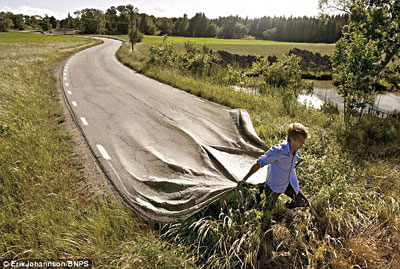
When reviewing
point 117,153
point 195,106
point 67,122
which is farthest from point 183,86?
point 117,153

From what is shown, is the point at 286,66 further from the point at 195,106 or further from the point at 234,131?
the point at 234,131

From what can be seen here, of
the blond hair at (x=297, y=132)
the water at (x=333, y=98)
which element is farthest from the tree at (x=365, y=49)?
the water at (x=333, y=98)

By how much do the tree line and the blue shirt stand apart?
89.7 meters

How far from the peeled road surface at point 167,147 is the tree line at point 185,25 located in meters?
83.4

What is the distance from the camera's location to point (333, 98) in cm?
1862

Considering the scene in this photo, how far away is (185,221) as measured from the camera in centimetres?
356

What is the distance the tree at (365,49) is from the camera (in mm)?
6812

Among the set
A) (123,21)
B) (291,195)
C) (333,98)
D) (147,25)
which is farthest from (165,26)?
(291,195)

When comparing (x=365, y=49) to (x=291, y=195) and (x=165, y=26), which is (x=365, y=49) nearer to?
(x=291, y=195)

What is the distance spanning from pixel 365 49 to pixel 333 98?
43.5ft

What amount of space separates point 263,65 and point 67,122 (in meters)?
9.89

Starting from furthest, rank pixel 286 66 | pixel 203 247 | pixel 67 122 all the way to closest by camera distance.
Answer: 1. pixel 286 66
2. pixel 67 122
3. pixel 203 247

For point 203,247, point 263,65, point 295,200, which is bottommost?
point 203,247

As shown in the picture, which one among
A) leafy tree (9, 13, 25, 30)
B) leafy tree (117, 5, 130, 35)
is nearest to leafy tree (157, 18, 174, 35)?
leafy tree (117, 5, 130, 35)
